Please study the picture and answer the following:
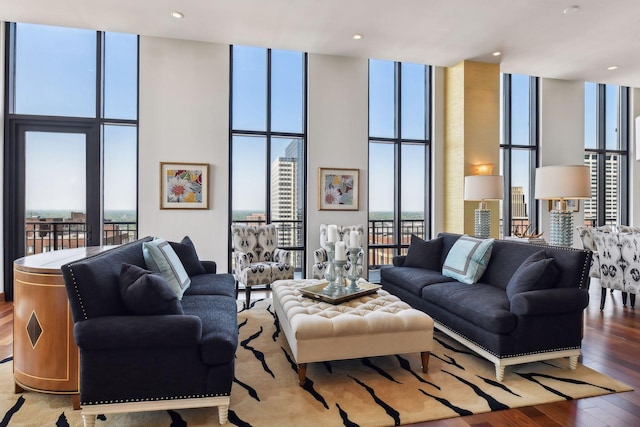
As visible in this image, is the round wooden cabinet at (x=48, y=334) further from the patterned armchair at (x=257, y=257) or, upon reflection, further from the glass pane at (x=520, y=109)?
the glass pane at (x=520, y=109)

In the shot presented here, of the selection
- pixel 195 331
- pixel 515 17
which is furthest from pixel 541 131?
pixel 195 331

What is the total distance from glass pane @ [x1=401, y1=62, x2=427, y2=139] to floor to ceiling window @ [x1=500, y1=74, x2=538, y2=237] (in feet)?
4.98

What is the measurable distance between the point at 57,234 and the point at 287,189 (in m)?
3.19

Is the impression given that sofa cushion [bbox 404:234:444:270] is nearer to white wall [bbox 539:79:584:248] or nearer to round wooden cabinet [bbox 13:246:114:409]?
round wooden cabinet [bbox 13:246:114:409]

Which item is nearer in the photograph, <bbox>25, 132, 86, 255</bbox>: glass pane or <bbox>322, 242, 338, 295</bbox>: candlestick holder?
<bbox>322, 242, 338, 295</bbox>: candlestick holder

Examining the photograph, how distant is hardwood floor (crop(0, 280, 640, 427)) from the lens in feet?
6.69

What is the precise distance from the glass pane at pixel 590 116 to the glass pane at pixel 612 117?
10.8 inches

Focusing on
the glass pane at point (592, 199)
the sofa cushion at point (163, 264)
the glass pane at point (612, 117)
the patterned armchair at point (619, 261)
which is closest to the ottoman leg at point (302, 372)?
the sofa cushion at point (163, 264)

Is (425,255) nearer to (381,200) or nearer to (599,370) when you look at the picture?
(599,370)

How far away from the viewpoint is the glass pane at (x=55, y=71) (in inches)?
191

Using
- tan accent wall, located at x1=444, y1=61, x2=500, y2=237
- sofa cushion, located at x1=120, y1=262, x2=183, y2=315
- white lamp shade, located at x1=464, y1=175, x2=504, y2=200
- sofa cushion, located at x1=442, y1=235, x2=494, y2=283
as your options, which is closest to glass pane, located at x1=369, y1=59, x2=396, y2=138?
tan accent wall, located at x1=444, y1=61, x2=500, y2=237

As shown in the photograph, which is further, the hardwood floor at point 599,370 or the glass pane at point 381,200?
the glass pane at point 381,200

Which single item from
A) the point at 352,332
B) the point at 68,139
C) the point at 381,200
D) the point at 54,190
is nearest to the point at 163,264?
the point at 352,332

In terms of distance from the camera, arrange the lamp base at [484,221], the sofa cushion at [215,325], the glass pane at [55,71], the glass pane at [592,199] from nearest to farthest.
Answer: the sofa cushion at [215,325] → the glass pane at [55,71] → the lamp base at [484,221] → the glass pane at [592,199]
